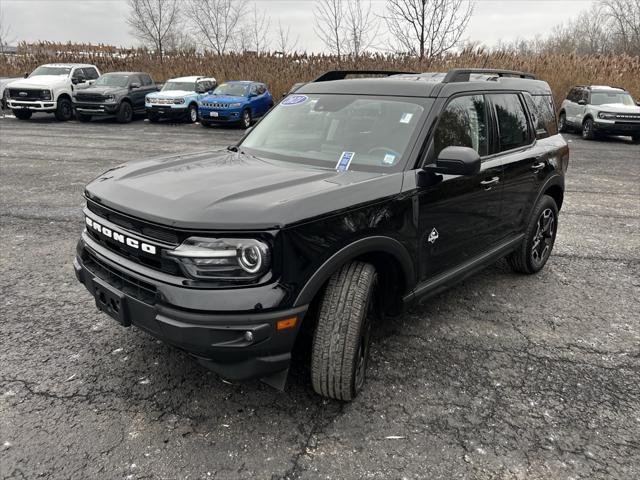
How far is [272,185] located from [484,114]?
201cm

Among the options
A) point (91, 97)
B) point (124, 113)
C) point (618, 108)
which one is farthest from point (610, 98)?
point (91, 97)

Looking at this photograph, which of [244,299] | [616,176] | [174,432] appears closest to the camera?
[244,299]

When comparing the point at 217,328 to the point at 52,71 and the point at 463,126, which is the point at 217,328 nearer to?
the point at 463,126

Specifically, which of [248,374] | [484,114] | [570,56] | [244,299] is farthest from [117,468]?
[570,56]

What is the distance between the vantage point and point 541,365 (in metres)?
3.37

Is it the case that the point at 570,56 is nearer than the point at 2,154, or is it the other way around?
the point at 2,154

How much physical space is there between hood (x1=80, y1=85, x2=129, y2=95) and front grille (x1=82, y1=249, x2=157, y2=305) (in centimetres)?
1753

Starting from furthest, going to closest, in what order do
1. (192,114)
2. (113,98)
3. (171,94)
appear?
(192,114) < (171,94) < (113,98)

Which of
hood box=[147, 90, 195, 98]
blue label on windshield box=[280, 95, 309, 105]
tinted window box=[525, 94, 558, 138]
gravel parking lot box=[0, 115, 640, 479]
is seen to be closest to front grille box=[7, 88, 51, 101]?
hood box=[147, 90, 195, 98]

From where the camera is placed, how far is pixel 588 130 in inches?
661

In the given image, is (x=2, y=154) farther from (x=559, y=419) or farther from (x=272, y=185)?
(x=559, y=419)

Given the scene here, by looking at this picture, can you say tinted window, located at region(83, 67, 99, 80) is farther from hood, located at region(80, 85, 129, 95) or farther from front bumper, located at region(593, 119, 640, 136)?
front bumper, located at region(593, 119, 640, 136)

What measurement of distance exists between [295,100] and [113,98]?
16737mm

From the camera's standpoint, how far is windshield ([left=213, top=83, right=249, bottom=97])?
18516 mm
